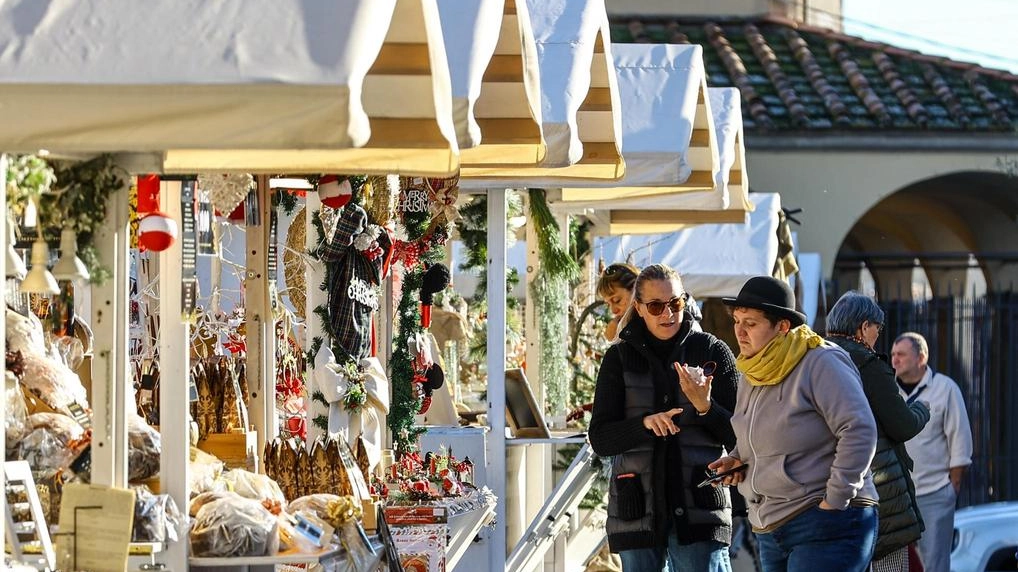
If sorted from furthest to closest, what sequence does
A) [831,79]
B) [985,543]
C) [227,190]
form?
[831,79] < [985,543] < [227,190]

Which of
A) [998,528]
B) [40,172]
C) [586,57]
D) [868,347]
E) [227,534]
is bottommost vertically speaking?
[998,528]

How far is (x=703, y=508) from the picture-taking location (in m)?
6.62

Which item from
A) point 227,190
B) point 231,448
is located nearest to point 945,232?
point 231,448

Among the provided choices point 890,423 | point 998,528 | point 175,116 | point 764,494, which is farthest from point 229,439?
point 998,528

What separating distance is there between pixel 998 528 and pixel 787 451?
629cm

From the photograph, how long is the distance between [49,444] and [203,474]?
1.89 feet

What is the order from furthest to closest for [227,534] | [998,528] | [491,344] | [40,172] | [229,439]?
[998,528]
[491,344]
[229,439]
[227,534]
[40,172]

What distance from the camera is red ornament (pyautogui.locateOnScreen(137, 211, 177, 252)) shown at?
4934 millimetres

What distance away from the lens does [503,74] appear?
7.09 metres

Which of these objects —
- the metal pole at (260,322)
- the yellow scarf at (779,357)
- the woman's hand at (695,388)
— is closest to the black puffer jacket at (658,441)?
the woman's hand at (695,388)

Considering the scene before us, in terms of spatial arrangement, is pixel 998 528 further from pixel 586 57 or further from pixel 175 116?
pixel 175 116

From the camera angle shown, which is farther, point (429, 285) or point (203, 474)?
point (429, 285)

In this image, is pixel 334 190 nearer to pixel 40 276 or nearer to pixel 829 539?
pixel 829 539

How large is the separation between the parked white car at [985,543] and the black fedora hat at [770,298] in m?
5.77
